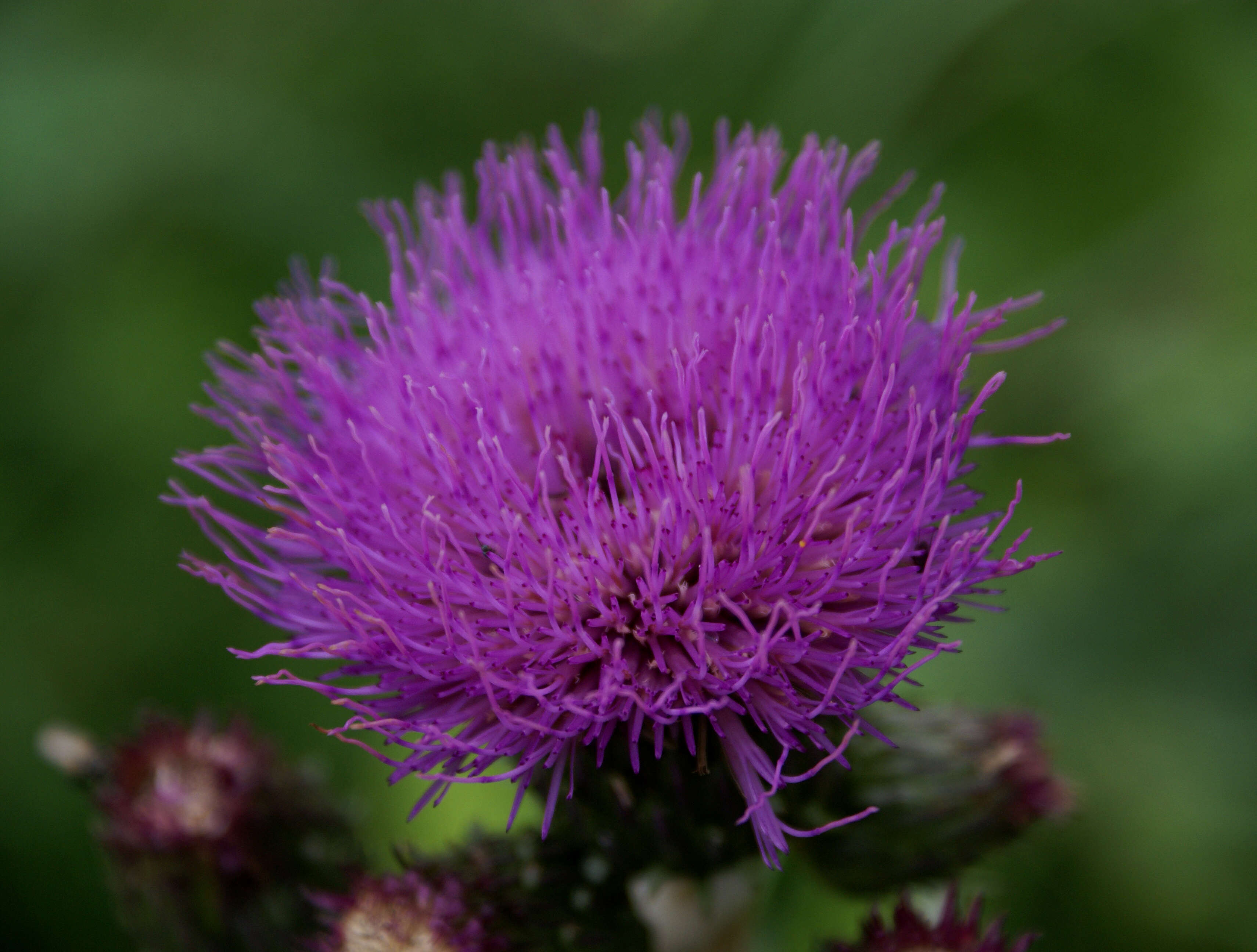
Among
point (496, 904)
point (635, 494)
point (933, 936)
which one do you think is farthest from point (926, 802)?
point (635, 494)

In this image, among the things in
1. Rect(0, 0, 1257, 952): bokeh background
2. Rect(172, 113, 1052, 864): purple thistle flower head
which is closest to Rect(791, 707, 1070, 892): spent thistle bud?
Rect(172, 113, 1052, 864): purple thistle flower head

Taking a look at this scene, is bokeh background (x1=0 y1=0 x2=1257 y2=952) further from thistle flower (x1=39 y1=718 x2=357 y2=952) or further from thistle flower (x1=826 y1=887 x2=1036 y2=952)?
thistle flower (x1=826 y1=887 x2=1036 y2=952)

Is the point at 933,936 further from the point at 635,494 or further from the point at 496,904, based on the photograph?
the point at 635,494

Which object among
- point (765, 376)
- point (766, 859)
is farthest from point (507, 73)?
point (766, 859)

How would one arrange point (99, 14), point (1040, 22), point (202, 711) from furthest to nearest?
point (99, 14), point (1040, 22), point (202, 711)

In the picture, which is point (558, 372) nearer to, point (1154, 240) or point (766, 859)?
point (766, 859)

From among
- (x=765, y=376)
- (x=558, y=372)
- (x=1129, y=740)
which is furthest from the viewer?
(x=1129, y=740)
